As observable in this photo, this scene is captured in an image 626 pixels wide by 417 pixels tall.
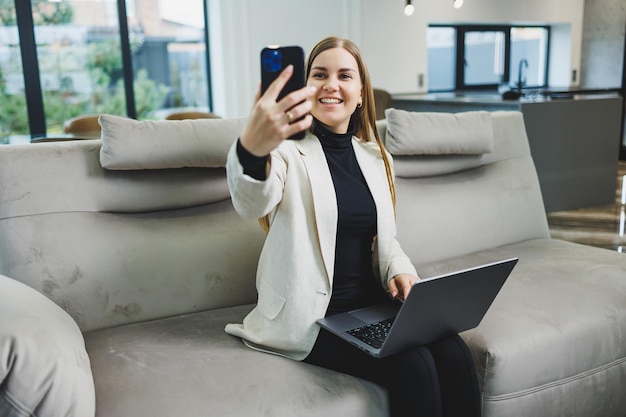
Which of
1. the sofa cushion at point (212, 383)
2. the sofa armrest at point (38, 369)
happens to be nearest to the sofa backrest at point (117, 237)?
the sofa cushion at point (212, 383)

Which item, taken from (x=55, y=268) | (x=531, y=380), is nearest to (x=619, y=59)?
(x=531, y=380)

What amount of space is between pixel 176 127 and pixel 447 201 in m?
1.04

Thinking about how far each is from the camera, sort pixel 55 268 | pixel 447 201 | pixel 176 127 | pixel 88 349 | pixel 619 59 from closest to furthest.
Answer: pixel 88 349 < pixel 55 268 < pixel 176 127 < pixel 447 201 < pixel 619 59

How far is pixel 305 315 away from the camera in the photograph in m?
1.42

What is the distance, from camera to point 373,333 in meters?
1.39

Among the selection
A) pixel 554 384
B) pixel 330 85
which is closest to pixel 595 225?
pixel 554 384

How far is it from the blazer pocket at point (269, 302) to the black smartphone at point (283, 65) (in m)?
0.48

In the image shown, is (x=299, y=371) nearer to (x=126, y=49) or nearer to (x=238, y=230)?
(x=238, y=230)

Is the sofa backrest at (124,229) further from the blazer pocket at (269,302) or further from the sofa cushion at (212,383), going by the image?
the blazer pocket at (269,302)

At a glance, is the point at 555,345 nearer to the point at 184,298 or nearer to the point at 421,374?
the point at 421,374

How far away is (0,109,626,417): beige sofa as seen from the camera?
1291 mm

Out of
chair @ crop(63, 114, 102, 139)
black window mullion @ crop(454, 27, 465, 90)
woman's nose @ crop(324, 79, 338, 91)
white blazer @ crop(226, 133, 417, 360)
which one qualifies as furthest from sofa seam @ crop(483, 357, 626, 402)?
black window mullion @ crop(454, 27, 465, 90)

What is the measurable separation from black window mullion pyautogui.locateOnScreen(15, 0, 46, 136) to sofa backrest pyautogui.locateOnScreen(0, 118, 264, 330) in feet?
10.9

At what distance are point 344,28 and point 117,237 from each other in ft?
14.2
